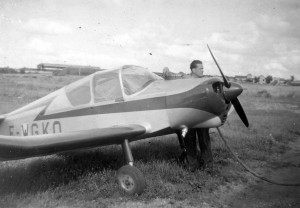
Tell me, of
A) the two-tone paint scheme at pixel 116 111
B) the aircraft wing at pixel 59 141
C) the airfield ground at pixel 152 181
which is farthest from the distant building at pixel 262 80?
the aircraft wing at pixel 59 141

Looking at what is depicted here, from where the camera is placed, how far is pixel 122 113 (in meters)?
5.46

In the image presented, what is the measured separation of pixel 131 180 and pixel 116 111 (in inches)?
53.9

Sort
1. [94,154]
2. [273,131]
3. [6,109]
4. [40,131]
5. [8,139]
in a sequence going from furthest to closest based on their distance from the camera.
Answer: [6,109] < [273,131] < [94,154] < [40,131] < [8,139]

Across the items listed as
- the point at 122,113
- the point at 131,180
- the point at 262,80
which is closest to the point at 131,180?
the point at 131,180

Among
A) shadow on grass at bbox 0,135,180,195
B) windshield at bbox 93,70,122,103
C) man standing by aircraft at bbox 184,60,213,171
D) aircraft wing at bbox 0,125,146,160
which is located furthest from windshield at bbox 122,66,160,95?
shadow on grass at bbox 0,135,180,195

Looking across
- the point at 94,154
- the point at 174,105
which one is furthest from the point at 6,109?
the point at 174,105

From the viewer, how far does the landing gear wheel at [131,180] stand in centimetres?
472

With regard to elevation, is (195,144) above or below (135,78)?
below

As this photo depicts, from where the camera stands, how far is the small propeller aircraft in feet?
15.5

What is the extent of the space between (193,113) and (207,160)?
1.56 meters

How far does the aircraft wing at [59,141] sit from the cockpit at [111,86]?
0.73 m

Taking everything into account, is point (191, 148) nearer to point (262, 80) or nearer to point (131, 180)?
point (131, 180)

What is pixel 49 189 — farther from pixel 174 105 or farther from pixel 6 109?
pixel 6 109

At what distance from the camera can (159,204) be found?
176 inches
